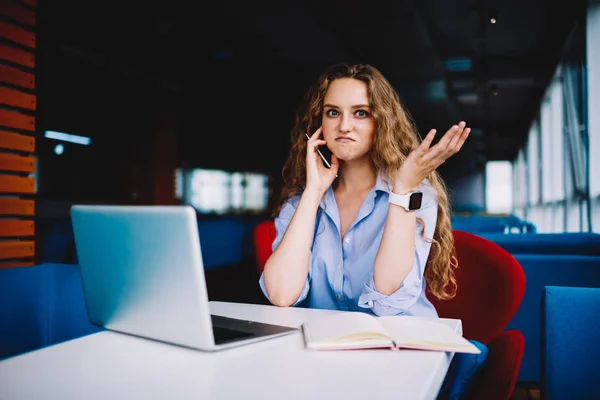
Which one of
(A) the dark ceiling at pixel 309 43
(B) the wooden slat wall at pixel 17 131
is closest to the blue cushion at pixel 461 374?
(B) the wooden slat wall at pixel 17 131

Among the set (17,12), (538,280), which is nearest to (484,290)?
(538,280)

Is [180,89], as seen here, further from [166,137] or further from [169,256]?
[169,256]

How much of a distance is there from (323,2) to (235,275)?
162 inches

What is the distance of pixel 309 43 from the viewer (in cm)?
737

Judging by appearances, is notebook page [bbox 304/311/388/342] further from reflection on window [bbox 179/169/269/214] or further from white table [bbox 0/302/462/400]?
reflection on window [bbox 179/169/269/214]

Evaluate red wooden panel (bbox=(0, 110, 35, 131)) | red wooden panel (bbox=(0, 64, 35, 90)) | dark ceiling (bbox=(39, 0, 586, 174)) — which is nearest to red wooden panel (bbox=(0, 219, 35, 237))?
red wooden panel (bbox=(0, 110, 35, 131))

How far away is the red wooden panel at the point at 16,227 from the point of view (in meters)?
3.25

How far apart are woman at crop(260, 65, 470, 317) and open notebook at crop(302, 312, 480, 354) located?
34 centimetres

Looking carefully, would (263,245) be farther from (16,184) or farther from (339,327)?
(16,184)

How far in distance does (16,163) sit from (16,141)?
15cm

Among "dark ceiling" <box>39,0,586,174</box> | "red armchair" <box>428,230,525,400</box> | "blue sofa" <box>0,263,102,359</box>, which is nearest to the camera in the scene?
"blue sofa" <box>0,263,102,359</box>

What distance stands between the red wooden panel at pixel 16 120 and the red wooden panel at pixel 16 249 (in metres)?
0.80

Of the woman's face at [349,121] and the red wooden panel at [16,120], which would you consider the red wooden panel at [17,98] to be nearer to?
the red wooden panel at [16,120]

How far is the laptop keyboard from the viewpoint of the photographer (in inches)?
38.9
